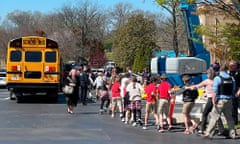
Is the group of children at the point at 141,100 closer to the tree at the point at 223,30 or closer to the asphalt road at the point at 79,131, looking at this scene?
the asphalt road at the point at 79,131

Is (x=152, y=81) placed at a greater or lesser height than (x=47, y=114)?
greater

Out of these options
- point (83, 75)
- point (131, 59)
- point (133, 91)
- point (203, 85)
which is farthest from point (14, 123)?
point (131, 59)

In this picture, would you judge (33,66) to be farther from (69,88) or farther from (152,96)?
(152,96)

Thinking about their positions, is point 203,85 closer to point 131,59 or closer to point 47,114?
point 47,114

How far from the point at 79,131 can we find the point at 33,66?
39.8ft

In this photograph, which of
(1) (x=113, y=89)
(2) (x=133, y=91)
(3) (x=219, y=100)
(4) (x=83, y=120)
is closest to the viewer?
(3) (x=219, y=100)

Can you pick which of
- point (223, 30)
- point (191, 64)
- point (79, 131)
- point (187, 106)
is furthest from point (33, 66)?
point (187, 106)

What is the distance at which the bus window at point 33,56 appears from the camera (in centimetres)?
2697

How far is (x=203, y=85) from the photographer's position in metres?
14.6

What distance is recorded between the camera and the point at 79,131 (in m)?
15.2

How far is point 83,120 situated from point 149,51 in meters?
41.8

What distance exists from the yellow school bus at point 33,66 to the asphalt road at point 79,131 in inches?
234

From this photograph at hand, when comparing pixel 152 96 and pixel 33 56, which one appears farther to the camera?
pixel 33 56

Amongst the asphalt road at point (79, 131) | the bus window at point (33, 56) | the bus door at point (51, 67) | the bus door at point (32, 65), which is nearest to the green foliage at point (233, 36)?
the asphalt road at point (79, 131)
